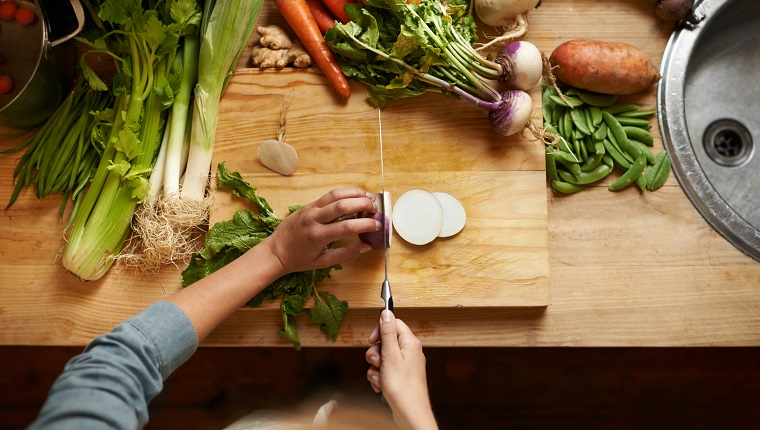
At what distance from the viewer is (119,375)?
0.99 metres

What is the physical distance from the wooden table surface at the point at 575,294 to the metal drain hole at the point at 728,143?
1.17ft

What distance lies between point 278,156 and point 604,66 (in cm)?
94

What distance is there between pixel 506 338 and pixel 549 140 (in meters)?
0.58

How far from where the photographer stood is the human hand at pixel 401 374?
114 centimetres

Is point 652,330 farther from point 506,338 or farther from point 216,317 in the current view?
point 216,317

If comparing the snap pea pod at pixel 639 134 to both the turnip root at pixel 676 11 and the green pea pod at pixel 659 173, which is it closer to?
the green pea pod at pixel 659 173

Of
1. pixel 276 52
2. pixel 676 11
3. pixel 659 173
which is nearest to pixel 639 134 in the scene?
pixel 659 173

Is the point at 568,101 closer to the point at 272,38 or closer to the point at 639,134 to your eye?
the point at 639,134

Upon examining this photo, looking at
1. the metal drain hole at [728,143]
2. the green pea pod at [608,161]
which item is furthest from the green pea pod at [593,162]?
the metal drain hole at [728,143]

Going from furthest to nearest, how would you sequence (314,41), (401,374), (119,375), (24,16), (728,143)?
(728,143), (314,41), (24,16), (401,374), (119,375)

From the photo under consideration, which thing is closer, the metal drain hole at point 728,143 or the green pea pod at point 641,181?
the green pea pod at point 641,181

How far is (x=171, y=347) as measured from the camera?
1.12 meters

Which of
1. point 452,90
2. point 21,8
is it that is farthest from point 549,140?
point 21,8

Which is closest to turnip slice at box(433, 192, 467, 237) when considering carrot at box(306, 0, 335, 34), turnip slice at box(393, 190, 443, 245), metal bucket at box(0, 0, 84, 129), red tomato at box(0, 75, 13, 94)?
turnip slice at box(393, 190, 443, 245)
